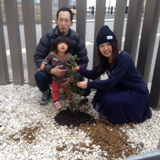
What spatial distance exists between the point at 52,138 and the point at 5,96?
1.29 m

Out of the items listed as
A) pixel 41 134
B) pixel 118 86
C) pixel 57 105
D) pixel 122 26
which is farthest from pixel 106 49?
pixel 41 134

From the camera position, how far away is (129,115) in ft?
7.73

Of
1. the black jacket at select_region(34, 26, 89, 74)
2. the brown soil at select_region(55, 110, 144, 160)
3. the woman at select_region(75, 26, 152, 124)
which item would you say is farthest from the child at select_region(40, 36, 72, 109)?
the woman at select_region(75, 26, 152, 124)

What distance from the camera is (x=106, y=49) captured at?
2211 millimetres

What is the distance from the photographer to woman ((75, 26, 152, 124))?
2.22 meters

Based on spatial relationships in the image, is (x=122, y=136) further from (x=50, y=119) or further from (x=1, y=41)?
(x=1, y=41)

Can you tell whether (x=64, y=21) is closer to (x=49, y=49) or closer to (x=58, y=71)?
(x=49, y=49)

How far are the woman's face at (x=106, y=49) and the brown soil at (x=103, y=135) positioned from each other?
0.79 meters

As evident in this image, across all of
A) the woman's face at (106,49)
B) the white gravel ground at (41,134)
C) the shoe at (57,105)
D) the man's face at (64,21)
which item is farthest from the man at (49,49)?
the woman's face at (106,49)

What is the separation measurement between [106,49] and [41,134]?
120 cm

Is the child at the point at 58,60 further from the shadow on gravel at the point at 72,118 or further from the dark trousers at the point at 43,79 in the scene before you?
the shadow on gravel at the point at 72,118

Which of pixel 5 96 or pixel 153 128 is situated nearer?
pixel 153 128

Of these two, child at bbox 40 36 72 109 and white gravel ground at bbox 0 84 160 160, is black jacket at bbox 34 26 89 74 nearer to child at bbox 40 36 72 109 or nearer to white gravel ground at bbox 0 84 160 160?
child at bbox 40 36 72 109

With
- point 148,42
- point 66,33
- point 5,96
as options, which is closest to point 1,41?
point 5,96
